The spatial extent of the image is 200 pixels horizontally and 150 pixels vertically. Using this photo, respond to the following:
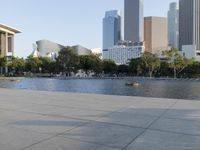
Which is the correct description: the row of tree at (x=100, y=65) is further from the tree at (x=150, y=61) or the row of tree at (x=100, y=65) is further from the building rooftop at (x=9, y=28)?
the building rooftop at (x=9, y=28)

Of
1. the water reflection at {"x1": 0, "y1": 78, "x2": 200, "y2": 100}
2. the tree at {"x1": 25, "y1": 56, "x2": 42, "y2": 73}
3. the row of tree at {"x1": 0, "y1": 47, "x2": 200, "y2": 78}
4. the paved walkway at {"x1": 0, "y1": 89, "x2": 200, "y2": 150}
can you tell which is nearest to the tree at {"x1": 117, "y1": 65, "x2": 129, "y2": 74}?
the row of tree at {"x1": 0, "y1": 47, "x2": 200, "y2": 78}

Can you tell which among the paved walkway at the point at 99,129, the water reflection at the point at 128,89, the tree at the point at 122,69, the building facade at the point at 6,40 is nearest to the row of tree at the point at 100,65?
the tree at the point at 122,69

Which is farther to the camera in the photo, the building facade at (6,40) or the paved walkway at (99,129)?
the building facade at (6,40)

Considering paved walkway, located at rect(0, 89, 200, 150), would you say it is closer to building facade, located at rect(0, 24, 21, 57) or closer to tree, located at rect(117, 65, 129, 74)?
tree, located at rect(117, 65, 129, 74)

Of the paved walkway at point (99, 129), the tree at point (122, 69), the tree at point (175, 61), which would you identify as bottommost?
the paved walkway at point (99, 129)

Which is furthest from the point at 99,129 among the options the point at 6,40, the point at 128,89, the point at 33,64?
the point at 6,40

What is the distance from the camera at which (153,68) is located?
143 meters

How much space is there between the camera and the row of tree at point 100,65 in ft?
462

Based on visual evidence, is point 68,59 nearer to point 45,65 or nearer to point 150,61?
point 45,65

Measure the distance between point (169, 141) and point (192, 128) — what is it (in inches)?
59.8

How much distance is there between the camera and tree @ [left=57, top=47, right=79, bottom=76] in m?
145

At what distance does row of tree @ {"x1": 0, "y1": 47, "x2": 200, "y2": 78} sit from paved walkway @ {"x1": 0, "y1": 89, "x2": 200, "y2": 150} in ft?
435

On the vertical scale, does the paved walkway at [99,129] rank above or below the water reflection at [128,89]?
above

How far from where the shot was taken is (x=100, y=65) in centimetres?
15038
